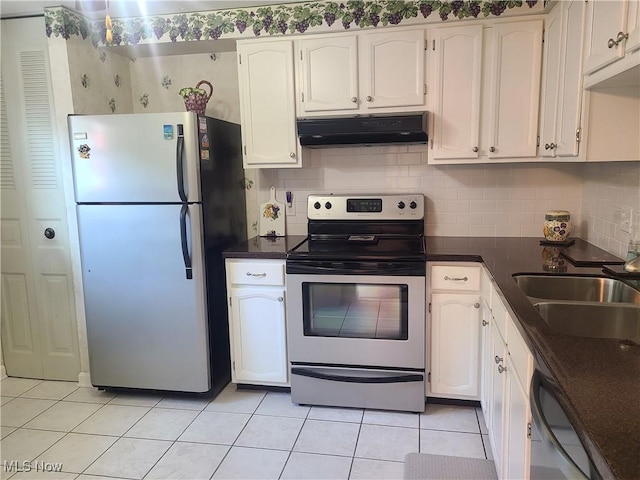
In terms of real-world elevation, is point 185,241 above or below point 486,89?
below

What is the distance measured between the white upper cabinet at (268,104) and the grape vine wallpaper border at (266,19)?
0.13 metres

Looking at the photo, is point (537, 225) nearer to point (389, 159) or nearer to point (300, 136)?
point (389, 159)

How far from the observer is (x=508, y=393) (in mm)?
1691

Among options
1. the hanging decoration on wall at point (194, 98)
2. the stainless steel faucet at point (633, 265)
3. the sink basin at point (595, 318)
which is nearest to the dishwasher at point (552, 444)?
the sink basin at point (595, 318)

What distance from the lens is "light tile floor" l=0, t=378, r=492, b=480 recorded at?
2.19 metres

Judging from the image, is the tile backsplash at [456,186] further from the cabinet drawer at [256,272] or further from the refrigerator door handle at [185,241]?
the refrigerator door handle at [185,241]

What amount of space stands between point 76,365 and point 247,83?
217 cm

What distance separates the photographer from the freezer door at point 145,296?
8.69ft

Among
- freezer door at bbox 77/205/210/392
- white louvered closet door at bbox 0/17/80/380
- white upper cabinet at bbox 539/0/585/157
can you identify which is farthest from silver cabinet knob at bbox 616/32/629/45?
white louvered closet door at bbox 0/17/80/380

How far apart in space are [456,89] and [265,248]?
1430 millimetres

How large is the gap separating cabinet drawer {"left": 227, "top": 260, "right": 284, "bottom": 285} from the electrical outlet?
1.72m

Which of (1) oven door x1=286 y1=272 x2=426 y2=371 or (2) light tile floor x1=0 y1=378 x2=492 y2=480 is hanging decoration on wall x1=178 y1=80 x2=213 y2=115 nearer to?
(1) oven door x1=286 y1=272 x2=426 y2=371

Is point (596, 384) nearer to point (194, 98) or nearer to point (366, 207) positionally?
point (366, 207)

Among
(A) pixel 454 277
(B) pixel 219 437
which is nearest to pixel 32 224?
(B) pixel 219 437
